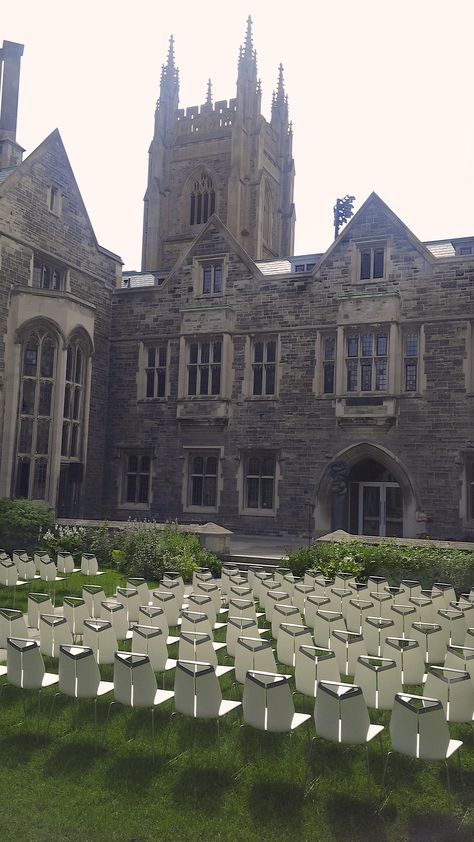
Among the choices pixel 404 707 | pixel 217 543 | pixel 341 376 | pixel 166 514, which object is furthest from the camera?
pixel 166 514

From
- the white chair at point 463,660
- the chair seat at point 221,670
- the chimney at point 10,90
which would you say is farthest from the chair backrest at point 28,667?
the chimney at point 10,90

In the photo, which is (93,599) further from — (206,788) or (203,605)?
(206,788)

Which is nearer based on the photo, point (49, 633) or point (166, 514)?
point (49, 633)

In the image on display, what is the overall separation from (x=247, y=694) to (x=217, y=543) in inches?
507

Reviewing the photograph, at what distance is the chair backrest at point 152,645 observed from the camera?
8.23 metres

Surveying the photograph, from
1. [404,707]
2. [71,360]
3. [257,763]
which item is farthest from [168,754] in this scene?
[71,360]

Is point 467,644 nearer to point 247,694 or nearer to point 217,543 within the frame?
point 247,694

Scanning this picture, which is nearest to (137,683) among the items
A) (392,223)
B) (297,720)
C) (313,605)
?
(297,720)

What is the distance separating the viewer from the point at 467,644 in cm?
822

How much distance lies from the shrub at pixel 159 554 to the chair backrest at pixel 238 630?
7782 mm

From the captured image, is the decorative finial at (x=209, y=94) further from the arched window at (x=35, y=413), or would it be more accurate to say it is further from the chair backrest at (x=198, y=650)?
the chair backrest at (x=198, y=650)

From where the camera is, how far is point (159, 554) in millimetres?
17266

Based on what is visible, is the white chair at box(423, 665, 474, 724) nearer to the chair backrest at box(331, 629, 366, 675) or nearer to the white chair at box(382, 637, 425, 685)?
the white chair at box(382, 637, 425, 685)

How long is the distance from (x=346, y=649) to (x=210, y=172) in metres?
42.9
